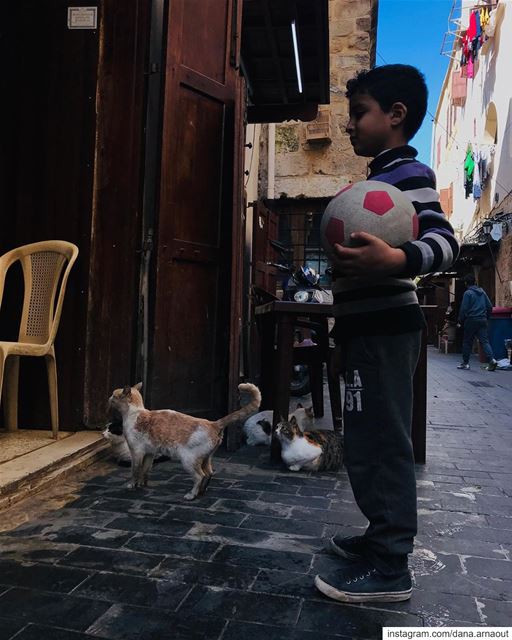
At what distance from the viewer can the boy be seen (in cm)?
196

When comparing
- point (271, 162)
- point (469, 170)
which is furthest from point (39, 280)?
point (469, 170)

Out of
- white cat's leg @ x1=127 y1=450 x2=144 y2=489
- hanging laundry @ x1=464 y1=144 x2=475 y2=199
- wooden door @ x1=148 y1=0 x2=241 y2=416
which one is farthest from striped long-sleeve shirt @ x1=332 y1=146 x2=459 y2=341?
hanging laundry @ x1=464 y1=144 x2=475 y2=199

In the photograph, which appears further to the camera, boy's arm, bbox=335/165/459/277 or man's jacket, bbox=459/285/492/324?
man's jacket, bbox=459/285/492/324

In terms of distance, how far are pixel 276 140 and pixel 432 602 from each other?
12.2 meters

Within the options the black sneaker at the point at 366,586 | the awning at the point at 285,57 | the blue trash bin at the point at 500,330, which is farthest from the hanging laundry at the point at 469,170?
the black sneaker at the point at 366,586

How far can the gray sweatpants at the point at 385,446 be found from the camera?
1.97m

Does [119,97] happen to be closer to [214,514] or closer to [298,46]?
[214,514]

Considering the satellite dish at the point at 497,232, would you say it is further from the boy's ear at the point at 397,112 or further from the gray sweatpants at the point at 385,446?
the gray sweatpants at the point at 385,446

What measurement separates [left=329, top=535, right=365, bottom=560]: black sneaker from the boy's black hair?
5.49ft

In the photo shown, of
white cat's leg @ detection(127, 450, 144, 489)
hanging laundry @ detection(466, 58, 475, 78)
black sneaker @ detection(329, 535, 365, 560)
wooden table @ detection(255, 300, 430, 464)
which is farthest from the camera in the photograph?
hanging laundry @ detection(466, 58, 475, 78)

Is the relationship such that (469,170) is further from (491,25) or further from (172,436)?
(172,436)

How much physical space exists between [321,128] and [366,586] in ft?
38.4

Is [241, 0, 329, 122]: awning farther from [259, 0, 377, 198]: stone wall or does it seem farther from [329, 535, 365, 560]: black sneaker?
[329, 535, 365, 560]: black sneaker

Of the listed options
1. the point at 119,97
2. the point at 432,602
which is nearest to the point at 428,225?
the point at 432,602
